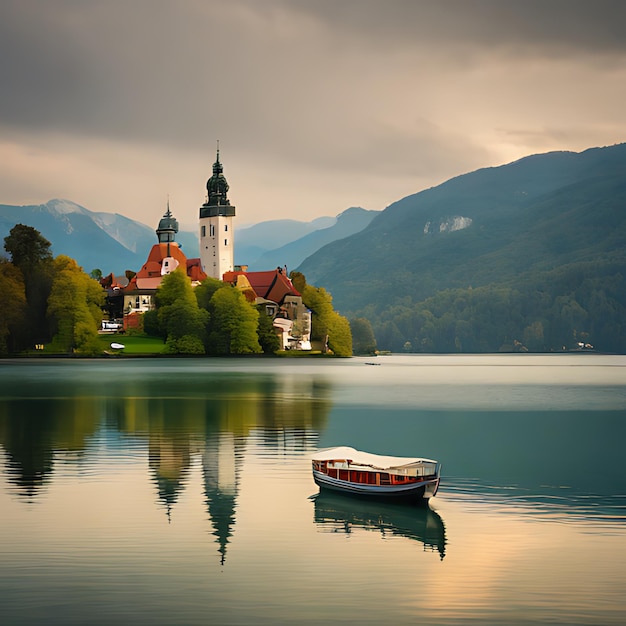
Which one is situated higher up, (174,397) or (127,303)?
(127,303)

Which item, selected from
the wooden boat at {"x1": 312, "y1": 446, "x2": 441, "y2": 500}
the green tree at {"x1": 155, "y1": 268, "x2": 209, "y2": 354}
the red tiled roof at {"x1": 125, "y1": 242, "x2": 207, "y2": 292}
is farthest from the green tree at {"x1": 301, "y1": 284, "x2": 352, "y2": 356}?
the wooden boat at {"x1": 312, "y1": 446, "x2": 441, "y2": 500}

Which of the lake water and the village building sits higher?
the village building

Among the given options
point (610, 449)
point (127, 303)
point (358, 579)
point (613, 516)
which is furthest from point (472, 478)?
point (127, 303)

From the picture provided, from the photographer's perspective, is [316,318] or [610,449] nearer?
[610,449]

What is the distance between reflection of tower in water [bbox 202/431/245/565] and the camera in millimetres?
26094

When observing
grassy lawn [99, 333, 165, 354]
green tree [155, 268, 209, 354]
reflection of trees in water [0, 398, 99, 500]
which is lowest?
reflection of trees in water [0, 398, 99, 500]

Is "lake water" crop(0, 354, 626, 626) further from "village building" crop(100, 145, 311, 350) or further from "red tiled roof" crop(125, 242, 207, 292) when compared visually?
"red tiled roof" crop(125, 242, 207, 292)

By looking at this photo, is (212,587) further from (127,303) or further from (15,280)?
(127,303)

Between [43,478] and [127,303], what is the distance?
150050mm

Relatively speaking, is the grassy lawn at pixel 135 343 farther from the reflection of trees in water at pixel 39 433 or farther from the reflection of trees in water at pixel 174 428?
the reflection of trees in water at pixel 39 433

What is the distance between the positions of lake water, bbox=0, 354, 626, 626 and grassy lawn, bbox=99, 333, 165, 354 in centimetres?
10260

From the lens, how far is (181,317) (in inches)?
5979

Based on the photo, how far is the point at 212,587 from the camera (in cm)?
1997

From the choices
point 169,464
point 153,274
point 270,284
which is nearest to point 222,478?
point 169,464
